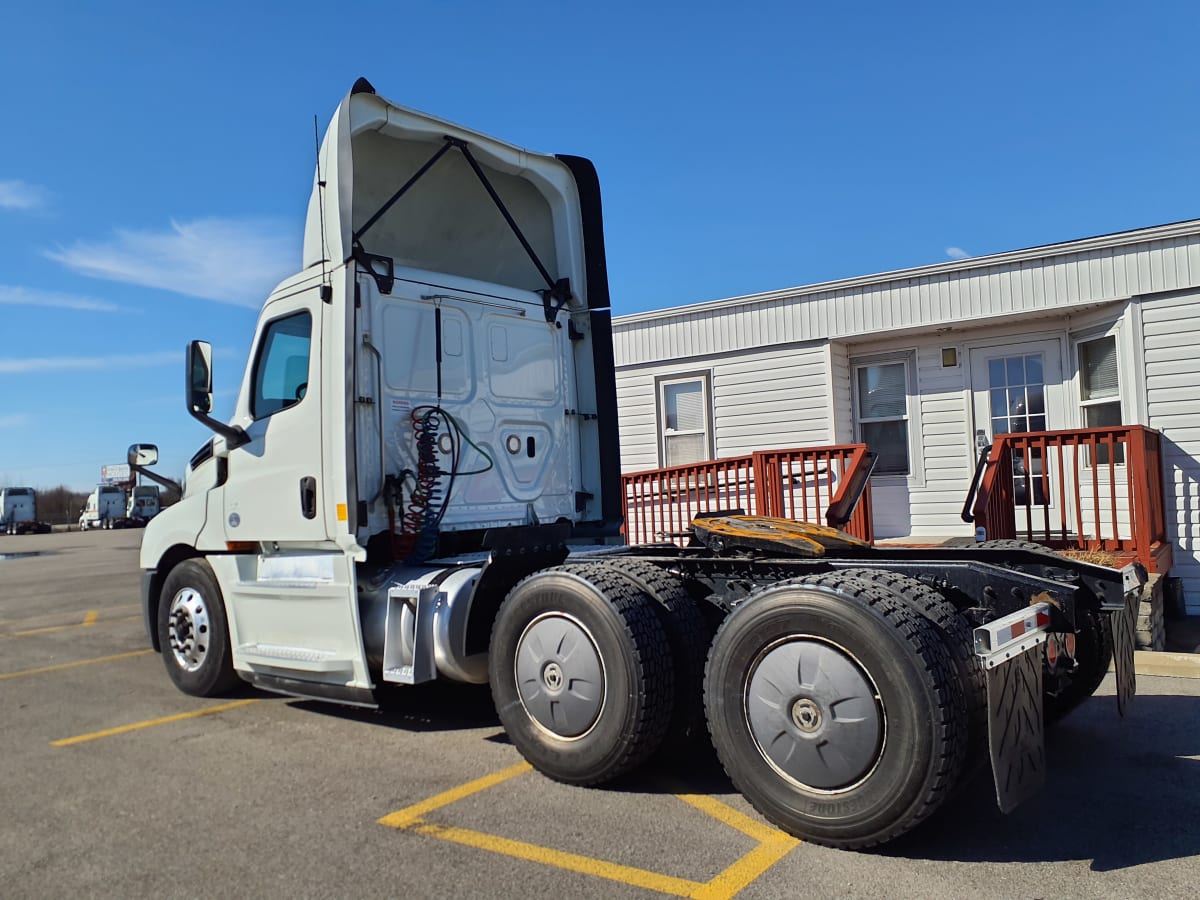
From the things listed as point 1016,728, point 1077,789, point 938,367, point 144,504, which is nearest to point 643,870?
point 1016,728

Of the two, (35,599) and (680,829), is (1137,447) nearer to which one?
(680,829)

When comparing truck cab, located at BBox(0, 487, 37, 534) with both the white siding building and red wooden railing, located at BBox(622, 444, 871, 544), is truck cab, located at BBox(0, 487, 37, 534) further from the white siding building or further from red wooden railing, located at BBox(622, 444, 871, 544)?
red wooden railing, located at BBox(622, 444, 871, 544)

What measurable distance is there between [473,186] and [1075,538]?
647 cm

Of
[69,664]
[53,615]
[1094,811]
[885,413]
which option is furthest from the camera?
[53,615]

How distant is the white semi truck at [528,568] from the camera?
3.51 metres

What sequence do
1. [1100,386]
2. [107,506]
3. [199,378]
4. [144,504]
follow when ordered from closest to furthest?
[199,378], [1100,386], [144,504], [107,506]

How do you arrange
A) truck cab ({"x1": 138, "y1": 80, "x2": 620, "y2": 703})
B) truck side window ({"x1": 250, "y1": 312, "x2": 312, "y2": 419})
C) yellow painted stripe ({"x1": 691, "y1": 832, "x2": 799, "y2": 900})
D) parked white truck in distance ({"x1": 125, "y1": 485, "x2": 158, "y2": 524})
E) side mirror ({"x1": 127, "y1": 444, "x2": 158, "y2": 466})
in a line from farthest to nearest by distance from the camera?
1. parked white truck in distance ({"x1": 125, "y1": 485, "x2": 158, "y2": 524})
2. side mirror ({"x1": 127, "y1": 444, "x2": 158, "y2": 466})
3. truck side window ({"x1": 250, "y1": 312, "x2": 312, "y2": 419})
4. truck cab ({"x1": 138, "y1": 80, "x2": 620, "y2": 703})
5. yellow painted stripe ({"x1": 691, "y1": 832, "x2": 799, "y2": 900})

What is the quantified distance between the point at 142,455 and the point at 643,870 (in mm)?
5145

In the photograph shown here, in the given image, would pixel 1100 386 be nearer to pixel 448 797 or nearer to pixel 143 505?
A: pixel 448 797

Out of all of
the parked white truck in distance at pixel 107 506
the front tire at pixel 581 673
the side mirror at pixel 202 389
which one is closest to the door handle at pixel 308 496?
the side mirror at pixel 202 389

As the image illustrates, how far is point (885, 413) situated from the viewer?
11453 millimetres

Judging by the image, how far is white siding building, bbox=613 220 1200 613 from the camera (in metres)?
9.15

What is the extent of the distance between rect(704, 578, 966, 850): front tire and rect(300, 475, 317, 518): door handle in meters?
2.89

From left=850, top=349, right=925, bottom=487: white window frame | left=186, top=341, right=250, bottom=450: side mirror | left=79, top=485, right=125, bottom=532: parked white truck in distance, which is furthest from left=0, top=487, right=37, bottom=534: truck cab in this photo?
left=186, top=341, right=250, bottom=450: side mirror
